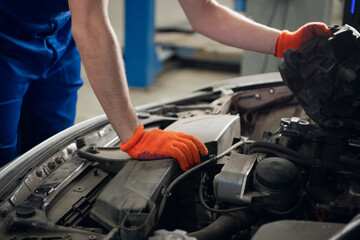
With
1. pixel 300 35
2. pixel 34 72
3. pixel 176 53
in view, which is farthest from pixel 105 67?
pixel 176 53

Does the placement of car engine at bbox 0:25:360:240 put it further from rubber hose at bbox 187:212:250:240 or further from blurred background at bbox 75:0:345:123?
blurred background at bbox 75:0:345:123

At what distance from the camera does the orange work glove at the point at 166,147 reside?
144 centimetres

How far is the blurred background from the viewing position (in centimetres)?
394

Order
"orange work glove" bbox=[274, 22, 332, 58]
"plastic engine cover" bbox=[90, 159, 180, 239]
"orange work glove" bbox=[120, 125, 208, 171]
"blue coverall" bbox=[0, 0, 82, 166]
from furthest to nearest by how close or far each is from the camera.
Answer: "blue coverall" bbox=[0, 0, 82, 166], "orange work glove" bbox=[274, 22, 332, 58], "orange work glove" bbox=[120, 125, 208, 171], "plastic engine cover" bbox=[90, 159, 180, 239]

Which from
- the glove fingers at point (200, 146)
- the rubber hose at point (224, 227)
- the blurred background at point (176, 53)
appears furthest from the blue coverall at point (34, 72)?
the blurred background at point (176, 53)

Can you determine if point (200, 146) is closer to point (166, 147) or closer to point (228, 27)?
point (166, 147)

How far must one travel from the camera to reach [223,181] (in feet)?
4.18

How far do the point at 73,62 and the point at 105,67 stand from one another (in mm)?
785

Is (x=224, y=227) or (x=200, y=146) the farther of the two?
(x=200, y=146)

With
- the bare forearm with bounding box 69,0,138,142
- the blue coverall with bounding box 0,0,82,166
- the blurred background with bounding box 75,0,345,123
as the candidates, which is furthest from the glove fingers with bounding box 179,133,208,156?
the blurred background with bounding box 75,0,345,123

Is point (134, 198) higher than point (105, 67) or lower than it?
lower

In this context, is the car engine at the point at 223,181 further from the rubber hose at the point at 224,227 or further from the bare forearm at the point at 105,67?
the bare forearm at the point at 105,67

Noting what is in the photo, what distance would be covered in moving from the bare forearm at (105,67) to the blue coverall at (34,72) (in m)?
0.45

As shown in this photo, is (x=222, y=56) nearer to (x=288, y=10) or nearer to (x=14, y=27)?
(x=288, y=10)
